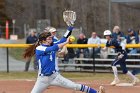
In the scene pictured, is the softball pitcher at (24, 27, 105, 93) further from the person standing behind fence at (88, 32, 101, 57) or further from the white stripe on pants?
the person standing behind fence at (88, 32, 101, 57)

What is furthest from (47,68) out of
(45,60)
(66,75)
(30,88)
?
(66,75)

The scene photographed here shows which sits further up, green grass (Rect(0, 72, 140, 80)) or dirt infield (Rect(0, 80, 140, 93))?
green grass (Rect(0, 72, 140, 80))

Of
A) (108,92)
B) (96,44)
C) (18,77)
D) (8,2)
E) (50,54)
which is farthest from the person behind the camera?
(8,2)

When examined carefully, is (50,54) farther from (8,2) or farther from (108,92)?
(8,2)

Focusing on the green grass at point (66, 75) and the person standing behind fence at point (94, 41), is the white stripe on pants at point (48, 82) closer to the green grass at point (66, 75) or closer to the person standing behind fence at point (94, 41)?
the green grass at point (66, 75)

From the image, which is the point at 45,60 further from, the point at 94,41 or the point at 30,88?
the point at 94,41

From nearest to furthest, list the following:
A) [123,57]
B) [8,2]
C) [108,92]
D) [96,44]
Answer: [108,92] < [123,57] < [96,44] < [8,2]

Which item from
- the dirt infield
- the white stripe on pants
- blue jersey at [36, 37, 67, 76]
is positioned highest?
blue jersey at [36, 37, 67, 76]

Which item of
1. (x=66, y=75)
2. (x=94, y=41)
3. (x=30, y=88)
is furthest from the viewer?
(x=94, y=41)

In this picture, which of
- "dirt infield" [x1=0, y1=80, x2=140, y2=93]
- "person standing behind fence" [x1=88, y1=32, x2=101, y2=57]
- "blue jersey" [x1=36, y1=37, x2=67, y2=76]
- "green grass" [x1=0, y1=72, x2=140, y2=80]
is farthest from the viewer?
"person standing behind fence" [x1=88, y1=32, x2=101, y2=57]

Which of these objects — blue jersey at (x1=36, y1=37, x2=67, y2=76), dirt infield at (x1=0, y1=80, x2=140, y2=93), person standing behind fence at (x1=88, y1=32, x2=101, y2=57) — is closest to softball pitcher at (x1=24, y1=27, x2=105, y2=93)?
blue jersey at (x1=36, y1=37, x2=67, y2=76)

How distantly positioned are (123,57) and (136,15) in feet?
48.4

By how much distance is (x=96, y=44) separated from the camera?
2156cm

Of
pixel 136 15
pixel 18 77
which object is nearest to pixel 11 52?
pixel 136 15
